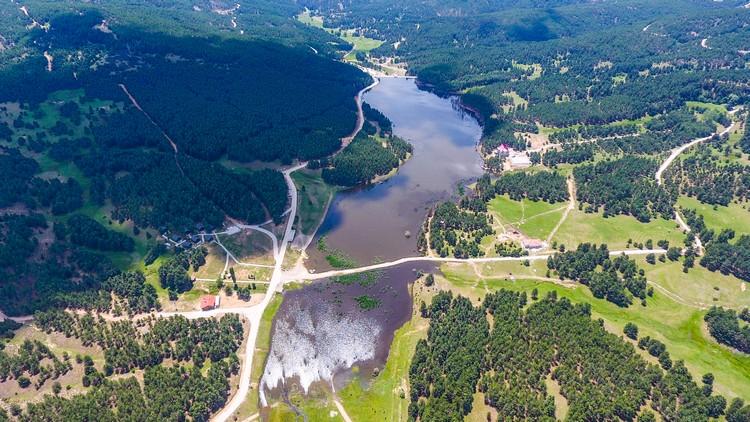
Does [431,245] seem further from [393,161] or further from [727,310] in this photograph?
[727,310]

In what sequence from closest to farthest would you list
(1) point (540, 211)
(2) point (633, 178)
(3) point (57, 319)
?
(3) point (57, 319), (1) point (540, 211), (2) point (633, 178)

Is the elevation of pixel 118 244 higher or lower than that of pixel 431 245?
lower

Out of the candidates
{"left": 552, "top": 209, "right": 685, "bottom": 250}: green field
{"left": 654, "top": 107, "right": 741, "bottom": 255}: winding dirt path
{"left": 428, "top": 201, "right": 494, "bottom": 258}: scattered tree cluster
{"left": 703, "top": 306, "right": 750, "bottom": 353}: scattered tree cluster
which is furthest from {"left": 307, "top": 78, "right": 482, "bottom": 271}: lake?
{"left": 703, "top": 306, "right": 750, "bottom": 353}: scattered tree cluster

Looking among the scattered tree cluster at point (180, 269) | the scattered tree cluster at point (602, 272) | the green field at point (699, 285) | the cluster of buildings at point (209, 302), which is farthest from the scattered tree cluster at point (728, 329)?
the scattered tree cluster at point (180, 269)

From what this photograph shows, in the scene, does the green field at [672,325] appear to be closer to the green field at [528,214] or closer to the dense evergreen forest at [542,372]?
the dense evergreen forest at [542,372]

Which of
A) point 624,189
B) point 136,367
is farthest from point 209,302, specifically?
point 624,189

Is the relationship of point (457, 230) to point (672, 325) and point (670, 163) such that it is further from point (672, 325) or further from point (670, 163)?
point (670, 163)

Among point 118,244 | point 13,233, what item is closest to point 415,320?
point 118,244
